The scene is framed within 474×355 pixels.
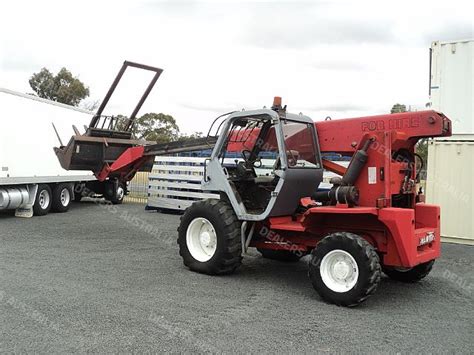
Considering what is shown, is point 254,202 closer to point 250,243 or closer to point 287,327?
point 250,243

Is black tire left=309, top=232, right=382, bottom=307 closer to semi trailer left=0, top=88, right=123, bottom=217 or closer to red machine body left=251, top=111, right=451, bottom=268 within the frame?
red machine body left=251, top=111, right=451, bottom=268

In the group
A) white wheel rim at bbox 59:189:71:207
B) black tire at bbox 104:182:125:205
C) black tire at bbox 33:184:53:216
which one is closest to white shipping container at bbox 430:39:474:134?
black tire at bbox 33:184:53:216

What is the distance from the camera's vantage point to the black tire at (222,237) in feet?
23.6

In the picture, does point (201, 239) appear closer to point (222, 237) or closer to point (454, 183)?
point (222, 237)

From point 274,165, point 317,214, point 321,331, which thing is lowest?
point 321,331

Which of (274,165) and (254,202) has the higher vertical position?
(274,165)

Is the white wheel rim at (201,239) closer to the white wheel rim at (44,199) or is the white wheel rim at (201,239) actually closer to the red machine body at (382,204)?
the red machine body at (382,204)

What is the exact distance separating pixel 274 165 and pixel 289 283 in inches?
66.8

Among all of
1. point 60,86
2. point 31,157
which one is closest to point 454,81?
point 31,157

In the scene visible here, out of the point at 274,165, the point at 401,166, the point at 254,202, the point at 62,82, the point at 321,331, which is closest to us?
the point at 321,331

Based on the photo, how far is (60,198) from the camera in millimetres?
15664

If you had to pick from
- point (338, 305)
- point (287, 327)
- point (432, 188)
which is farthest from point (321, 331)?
point (432, 188)

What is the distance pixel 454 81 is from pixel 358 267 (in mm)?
7046

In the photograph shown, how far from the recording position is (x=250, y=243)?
7617mm
